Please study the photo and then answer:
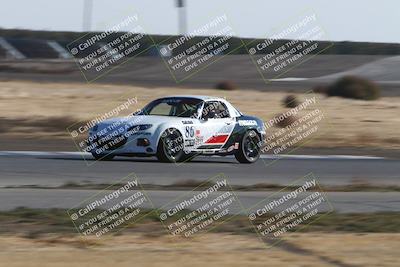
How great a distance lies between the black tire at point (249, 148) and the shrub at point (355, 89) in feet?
72.2

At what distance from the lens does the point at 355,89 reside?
41656 millimetres

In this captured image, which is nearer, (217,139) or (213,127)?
(213,127)

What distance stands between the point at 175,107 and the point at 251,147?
1.87 metres

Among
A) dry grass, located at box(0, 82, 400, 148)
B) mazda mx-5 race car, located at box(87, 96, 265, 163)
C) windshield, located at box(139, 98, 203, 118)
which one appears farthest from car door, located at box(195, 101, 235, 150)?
dry grass, located at box(0, 82, 400, 148)

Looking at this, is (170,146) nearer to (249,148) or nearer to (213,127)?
(213,127)

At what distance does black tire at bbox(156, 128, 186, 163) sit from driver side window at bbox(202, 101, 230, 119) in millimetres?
974

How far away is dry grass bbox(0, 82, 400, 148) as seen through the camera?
26.7 meters

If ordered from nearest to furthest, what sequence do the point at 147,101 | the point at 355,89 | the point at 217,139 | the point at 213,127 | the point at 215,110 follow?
the point at 213,127 < the point at 217,139 < the point at 215,110 < the point at 147,101 < the point at 355,89

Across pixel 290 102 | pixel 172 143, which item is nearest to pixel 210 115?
pixel 172 143

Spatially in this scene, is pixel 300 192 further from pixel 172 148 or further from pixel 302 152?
pixel 302 152

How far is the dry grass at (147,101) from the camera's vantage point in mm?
26656

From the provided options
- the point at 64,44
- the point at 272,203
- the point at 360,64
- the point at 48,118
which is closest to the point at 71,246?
the point at 272,203

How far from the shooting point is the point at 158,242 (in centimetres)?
977

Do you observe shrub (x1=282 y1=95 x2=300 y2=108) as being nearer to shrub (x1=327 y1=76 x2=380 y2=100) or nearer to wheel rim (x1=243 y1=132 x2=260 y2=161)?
shrub (x1=327 y1=76 x2=380 y2=100)
